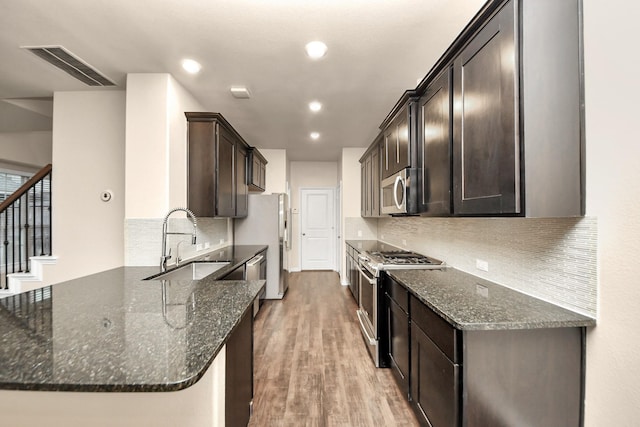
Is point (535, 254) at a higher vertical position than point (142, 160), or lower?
lower

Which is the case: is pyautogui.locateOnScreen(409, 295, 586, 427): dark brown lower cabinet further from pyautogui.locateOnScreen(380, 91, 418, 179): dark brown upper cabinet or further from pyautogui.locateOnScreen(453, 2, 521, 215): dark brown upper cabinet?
pyautogui.locateOnScreen(380, 91, 418, 179): dark brown upper cabinet

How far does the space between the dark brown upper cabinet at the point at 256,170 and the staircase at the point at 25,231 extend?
2.37 metres

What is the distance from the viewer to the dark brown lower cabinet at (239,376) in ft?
4.54

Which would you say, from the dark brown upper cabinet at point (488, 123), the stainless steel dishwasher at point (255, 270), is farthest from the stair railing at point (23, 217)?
the dark brown upper cabinet at point (488, 123)

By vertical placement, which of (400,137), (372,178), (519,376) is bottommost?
(519,376)

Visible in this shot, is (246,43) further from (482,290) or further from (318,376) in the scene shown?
(318,376)

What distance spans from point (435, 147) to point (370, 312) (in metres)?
1.72

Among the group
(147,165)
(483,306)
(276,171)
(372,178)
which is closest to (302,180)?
(276,171)

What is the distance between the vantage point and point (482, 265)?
208cm

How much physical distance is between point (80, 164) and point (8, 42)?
119 centimetres

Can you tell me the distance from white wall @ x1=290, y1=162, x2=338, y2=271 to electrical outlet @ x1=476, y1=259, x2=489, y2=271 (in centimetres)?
516

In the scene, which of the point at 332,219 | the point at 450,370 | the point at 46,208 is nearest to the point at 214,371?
the point at 450,370

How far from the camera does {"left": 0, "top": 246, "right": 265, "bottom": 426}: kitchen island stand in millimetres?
770

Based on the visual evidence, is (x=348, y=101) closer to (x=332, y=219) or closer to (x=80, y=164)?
(x=80, y=164)
